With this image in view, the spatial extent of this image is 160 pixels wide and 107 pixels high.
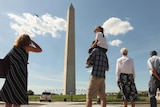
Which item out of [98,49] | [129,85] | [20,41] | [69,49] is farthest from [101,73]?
[69,49]

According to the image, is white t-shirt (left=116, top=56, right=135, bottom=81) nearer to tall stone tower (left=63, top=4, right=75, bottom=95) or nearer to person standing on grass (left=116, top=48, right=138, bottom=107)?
person standing on grass (left=116, top=48, right=138, bottom=107)

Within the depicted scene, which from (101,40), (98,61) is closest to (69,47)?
(101,40)

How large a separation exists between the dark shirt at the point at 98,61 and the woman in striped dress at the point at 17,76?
159 centimetres

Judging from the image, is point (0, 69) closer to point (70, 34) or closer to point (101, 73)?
point (101, 73)

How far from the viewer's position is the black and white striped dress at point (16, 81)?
4534mm

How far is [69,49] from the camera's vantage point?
4494cm

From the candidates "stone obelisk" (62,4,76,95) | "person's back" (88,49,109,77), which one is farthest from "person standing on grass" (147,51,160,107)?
"stone obelisk" (62,4,76,95)

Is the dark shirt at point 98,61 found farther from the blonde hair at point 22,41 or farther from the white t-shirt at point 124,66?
the blonde hair at point 22,41

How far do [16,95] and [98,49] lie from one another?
212cm

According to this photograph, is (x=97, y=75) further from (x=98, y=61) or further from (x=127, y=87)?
(x=127, y=87)

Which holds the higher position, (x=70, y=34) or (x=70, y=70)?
(x=70, y=34)

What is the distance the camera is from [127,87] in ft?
22.9

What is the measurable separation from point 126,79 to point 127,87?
0.62ft

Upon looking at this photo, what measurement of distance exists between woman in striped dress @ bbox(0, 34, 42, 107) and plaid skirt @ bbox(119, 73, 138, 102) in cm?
295
